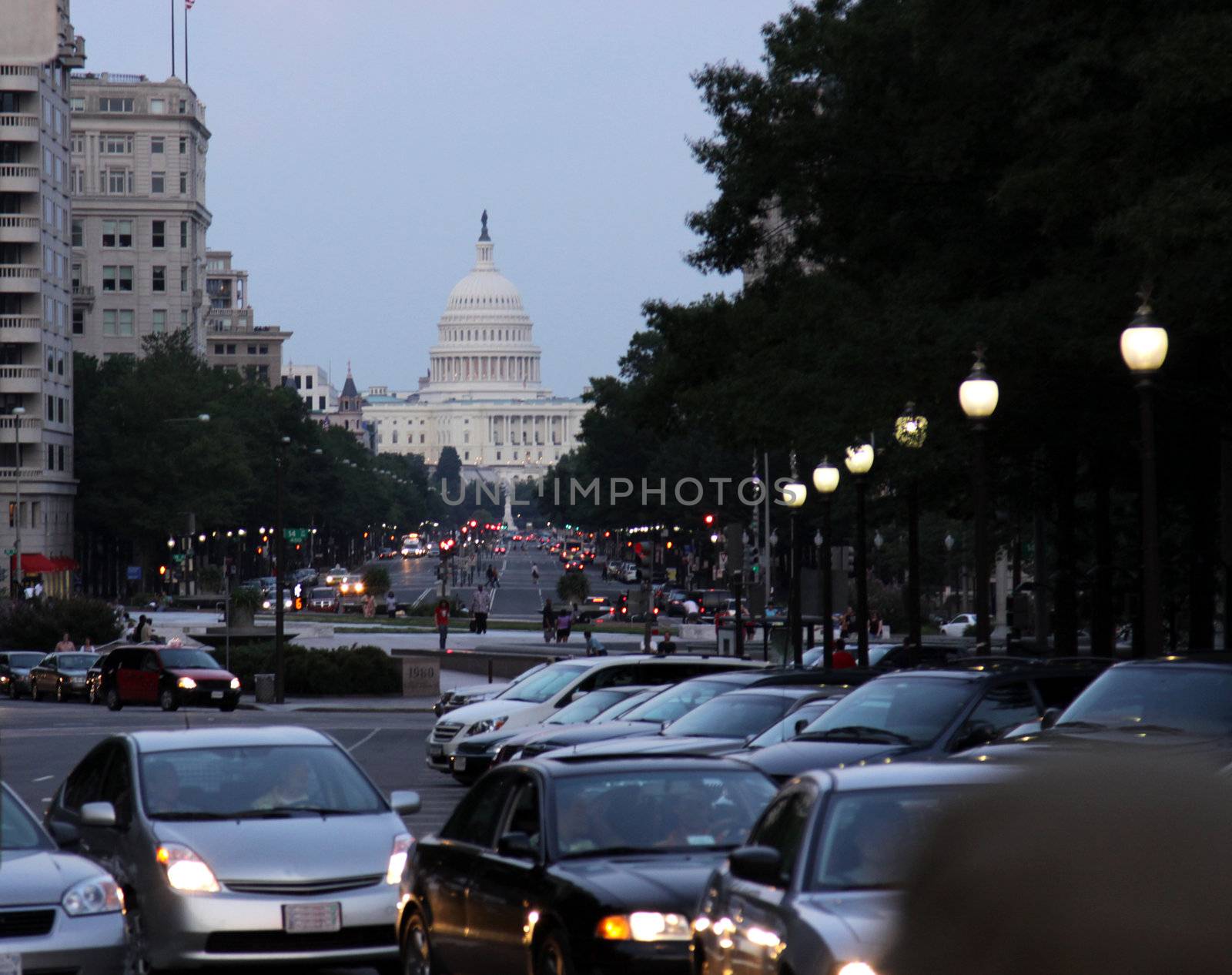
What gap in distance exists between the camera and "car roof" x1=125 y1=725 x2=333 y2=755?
1330 centimetres

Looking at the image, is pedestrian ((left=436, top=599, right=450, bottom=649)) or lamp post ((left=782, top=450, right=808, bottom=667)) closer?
lamp post ((left=782, top=450, right=808, bottom=667))

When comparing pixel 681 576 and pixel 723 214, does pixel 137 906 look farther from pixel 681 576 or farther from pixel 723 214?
pixel 681 576

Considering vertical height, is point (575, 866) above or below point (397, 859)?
above

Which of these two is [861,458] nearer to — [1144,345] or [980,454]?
[980,454]

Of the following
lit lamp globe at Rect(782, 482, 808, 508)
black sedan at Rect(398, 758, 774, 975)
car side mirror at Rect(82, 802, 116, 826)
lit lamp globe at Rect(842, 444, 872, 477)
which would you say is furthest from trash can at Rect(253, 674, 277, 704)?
black sedan at Rect(398, 758, 774, 975)

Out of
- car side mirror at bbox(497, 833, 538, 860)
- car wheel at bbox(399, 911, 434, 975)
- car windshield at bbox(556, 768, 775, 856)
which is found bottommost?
car wheel at bbox(399, 911, 434, 975)

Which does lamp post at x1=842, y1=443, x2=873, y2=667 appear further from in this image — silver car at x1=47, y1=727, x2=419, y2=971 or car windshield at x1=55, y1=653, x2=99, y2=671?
car windshield at x1=55, y1=653, x2=99, y2=671

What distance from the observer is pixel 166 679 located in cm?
4494

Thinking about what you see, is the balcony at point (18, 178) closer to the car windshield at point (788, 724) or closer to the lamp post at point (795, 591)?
the lamp post at point (795, 591)

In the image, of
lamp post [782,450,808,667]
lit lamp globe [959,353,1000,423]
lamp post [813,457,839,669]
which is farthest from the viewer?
lamp post [782,450,808,667]

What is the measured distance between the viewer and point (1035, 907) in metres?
3.33

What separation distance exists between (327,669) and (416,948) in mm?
41269

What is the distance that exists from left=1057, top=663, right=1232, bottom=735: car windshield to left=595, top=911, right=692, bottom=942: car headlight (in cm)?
418

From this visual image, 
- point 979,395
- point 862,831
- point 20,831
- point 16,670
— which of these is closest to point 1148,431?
point 979,395
